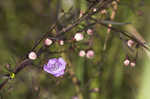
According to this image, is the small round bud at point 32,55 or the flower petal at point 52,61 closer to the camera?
the small round bud at point 32,55

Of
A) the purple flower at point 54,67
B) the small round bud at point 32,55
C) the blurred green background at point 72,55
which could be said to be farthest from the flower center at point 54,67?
the blurred green background at point 72,55

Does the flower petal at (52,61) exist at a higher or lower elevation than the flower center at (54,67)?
higher

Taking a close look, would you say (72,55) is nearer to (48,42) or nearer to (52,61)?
(52,61)

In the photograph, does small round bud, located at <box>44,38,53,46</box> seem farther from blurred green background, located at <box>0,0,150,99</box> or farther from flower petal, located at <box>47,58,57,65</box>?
blurred green background, located at <box>0,0,150,99</box>

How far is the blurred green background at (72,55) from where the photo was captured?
7.47 feet

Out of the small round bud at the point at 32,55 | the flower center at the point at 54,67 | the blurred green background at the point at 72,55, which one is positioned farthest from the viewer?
the blurred green background at the point at 72,55

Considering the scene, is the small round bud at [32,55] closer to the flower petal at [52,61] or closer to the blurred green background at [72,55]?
the flower petal at [52,61]

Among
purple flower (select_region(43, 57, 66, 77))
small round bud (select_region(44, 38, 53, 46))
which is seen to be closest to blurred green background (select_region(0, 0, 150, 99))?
purple flower (select_region(43, 57, 66, 77))

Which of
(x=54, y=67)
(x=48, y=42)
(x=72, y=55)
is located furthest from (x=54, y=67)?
(x=72, y=55)

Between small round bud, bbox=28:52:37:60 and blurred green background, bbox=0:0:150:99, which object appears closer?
small round bud, bbox=28:52:37:60

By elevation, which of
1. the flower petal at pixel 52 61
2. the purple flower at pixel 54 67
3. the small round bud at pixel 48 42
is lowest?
the purple flower at pixel 54 67

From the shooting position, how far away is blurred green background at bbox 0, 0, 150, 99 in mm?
2275

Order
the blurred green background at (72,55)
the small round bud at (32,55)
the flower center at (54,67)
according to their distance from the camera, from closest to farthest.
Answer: the small round bud at (32,55) → the flower center at (54,67) → the blurred green background at (72,55)

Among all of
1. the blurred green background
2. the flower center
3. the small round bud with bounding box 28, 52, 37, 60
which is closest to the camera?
the small round bud with bounding box 28, 52, 37, 60
